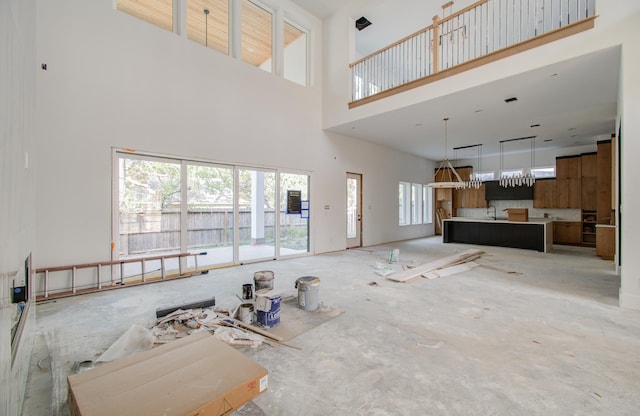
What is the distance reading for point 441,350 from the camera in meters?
2.46

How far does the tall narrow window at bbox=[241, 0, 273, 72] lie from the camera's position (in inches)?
243

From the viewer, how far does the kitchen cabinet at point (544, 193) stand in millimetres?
9609

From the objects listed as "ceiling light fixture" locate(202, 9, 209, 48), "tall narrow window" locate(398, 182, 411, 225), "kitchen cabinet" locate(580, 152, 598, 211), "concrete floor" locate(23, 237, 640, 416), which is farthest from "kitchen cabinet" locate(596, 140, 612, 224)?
"ceiling light fixture" locate(202, 9, 209, 48)

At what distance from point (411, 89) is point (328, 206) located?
11.6 ft

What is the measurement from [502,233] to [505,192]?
9.05 ft

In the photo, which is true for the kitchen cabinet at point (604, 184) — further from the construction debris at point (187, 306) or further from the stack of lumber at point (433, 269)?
the construction debris at point (187, 306)

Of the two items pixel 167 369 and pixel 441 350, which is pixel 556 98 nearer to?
pixel 441 350

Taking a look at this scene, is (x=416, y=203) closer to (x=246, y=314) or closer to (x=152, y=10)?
(x=246, y=314)

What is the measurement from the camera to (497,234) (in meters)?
8.65

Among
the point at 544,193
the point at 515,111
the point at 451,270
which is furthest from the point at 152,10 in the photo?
the point at 544,193

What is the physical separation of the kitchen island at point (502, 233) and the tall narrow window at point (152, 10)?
9.60m

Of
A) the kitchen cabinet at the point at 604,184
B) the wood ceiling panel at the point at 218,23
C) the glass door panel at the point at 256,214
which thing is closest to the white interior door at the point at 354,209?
the glass door panel at the point at 256,214

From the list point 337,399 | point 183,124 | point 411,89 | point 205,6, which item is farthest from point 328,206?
point 337,399

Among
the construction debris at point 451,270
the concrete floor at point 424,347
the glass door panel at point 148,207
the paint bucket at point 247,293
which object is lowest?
the concrete floor at point 424,347
